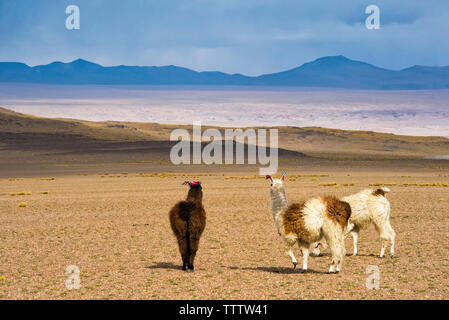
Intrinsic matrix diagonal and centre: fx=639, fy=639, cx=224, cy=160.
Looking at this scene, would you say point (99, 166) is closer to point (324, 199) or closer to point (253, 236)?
point (253, 236)

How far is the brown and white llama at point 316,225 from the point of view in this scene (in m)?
10.1

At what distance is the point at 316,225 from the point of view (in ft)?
33.0

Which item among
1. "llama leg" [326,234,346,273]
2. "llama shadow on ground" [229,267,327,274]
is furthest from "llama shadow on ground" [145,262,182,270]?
"llama leg" [326,234,346,273]

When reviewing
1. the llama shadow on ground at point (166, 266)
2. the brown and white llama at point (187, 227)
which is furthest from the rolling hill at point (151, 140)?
the brown and white llama at point (187, 227)

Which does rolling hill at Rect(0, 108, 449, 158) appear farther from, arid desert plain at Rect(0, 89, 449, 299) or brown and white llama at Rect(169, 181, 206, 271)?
brown and white llama at Rect(169, 181, 206, 271)

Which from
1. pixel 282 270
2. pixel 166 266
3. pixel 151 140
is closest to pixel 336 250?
pixel 282 270

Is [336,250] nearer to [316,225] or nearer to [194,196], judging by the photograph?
[316,225]

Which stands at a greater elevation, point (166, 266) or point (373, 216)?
point (373, 216)

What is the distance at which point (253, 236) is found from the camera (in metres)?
15.2

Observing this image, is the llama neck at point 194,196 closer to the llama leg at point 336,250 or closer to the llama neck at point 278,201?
the llama neck at point 278,201

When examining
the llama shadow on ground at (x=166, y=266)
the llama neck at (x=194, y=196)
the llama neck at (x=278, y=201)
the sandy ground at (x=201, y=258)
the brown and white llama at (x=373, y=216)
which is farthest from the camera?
the brown and white llama at (x=373, y=216)
